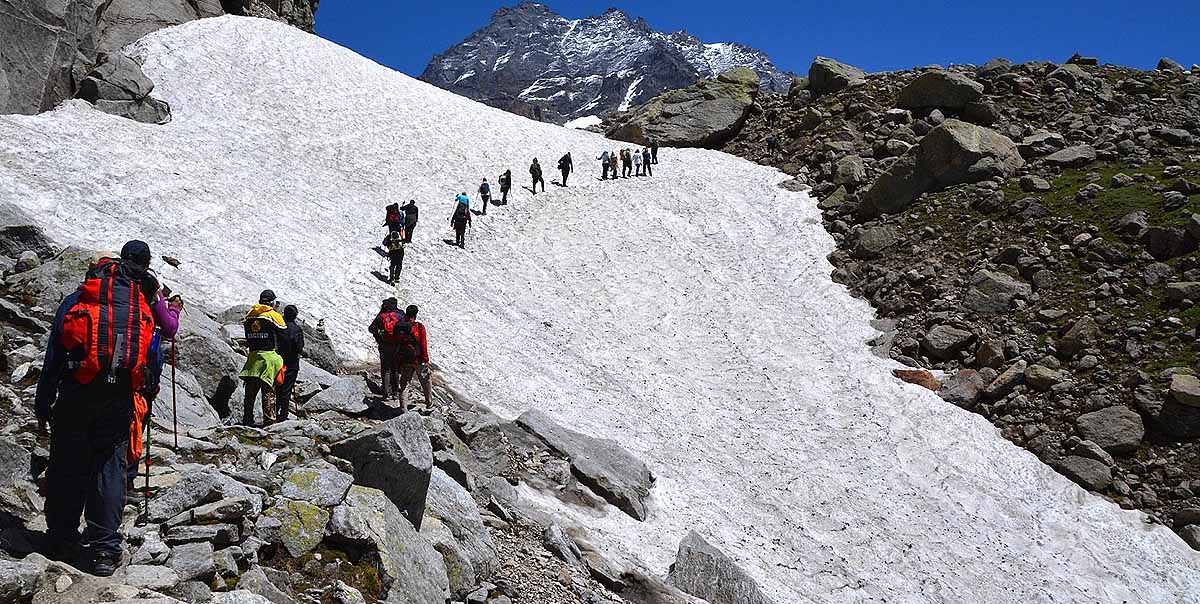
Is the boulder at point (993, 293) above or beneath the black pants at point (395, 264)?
above

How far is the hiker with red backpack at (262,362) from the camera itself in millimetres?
11328

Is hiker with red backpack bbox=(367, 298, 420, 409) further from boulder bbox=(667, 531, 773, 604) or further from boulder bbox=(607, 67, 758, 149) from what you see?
boulder bbox=(607, 67, 758, 149)

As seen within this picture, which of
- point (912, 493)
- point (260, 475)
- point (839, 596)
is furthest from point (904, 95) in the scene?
point (260, 475)

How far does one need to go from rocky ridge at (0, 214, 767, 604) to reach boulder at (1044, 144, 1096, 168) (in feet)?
100

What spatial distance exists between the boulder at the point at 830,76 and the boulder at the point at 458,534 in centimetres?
4800

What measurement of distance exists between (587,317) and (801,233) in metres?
14.8

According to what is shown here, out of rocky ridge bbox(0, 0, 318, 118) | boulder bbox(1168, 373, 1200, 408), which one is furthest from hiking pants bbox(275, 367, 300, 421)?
boulder bbox(1168, 373, 1200, 408)

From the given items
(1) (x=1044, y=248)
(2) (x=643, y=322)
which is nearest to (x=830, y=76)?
(1) (x=1044, y=248)

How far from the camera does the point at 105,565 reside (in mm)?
5977

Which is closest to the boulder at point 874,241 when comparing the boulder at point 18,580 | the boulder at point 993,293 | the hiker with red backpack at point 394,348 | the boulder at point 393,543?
the boulder at point 993,293

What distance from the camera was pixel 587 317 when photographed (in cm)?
2648

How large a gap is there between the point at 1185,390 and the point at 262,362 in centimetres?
2276

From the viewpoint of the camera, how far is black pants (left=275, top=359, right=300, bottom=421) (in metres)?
11.6

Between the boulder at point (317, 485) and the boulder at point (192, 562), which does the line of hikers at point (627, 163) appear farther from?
the boulder at point (192, 562)
